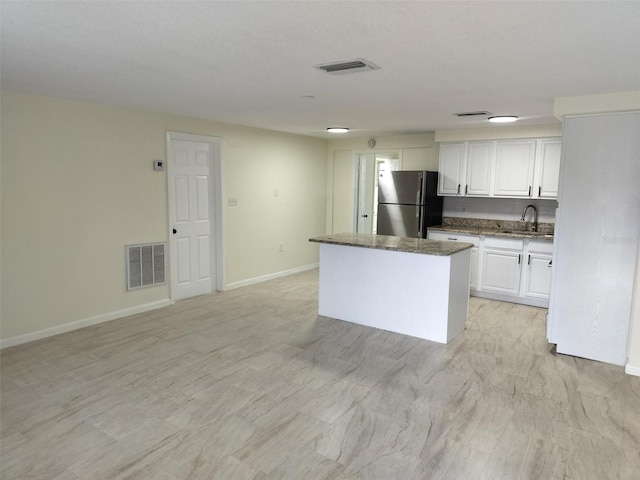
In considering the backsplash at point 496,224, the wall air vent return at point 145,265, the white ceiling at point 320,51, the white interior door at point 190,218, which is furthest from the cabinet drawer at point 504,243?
the wall air vent return at point 145,265

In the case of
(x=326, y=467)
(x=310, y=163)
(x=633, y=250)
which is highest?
(x=310, y=163)

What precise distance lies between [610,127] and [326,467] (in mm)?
3370

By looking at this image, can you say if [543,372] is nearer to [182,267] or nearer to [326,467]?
[326,467]

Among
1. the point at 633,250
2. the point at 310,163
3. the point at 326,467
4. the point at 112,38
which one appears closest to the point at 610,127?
the point at 633,250

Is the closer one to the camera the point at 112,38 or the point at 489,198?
the point at 112,38

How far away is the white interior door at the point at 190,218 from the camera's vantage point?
529cm

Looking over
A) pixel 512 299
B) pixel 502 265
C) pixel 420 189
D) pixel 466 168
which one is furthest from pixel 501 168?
pixel 512 299

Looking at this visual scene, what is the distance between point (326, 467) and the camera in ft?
7.57

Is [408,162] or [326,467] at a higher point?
[408,162]

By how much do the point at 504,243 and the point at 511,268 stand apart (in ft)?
1.08

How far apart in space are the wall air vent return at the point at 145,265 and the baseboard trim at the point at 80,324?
0.82ft

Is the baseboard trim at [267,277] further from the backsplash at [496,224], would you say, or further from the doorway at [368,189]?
the backsplash at [496,224]

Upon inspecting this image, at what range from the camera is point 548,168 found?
543 cm

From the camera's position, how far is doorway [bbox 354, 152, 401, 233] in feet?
24.9
